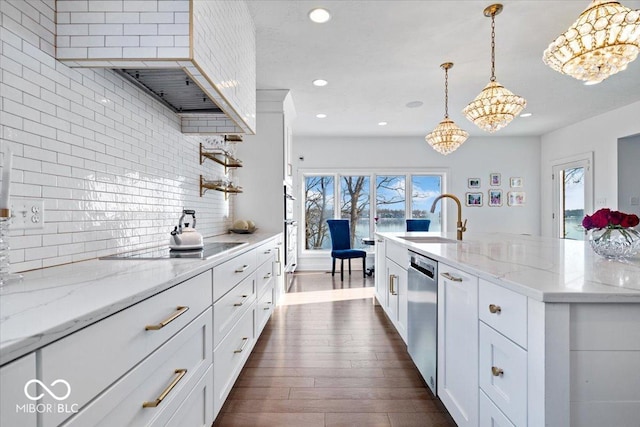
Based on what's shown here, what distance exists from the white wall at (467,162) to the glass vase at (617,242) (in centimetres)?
512

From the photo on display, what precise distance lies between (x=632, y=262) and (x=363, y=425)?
1403mm

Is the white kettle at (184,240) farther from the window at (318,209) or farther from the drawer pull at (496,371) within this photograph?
the window at (318,209)

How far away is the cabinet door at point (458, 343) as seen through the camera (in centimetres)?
119

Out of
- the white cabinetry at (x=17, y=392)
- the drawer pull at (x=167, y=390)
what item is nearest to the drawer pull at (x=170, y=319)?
the drawer pull at (x=167, y=390)

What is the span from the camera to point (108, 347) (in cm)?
69

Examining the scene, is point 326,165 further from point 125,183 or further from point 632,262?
point 632,262

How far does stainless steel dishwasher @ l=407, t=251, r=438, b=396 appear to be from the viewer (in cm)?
159

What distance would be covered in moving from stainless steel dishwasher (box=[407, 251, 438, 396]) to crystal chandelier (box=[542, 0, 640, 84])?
156cm

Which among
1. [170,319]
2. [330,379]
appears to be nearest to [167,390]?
[170,319]

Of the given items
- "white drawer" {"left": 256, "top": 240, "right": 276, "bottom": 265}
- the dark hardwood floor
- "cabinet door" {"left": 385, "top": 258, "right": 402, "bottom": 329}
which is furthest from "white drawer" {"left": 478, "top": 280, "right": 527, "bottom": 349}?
"white drawer" {"left": 256, "top": 240, "right": 276, "bottom": 265}

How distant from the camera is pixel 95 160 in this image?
1405 millimetres

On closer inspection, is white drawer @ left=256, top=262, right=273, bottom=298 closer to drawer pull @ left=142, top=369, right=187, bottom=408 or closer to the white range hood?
drawer pull @ left=142, top=369, right=187, bottom=408

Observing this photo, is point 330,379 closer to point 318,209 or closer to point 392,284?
point 392,284

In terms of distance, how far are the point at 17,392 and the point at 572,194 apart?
734cm
